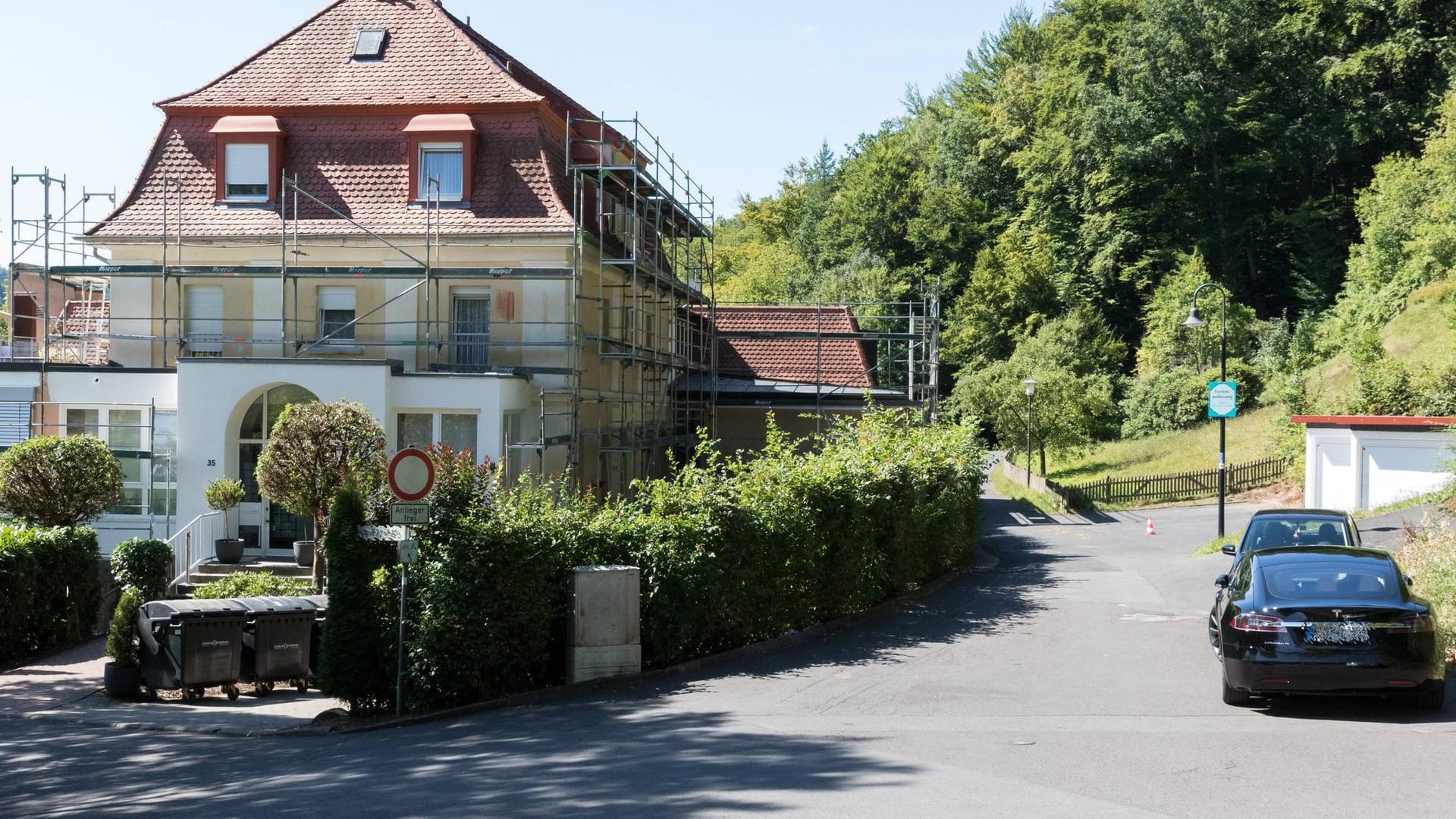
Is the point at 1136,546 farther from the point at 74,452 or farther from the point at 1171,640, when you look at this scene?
the point at 74,452

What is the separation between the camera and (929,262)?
2975 inches

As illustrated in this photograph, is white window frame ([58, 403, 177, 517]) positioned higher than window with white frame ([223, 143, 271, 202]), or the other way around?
window with white frame ([223, 143, 271, 202])

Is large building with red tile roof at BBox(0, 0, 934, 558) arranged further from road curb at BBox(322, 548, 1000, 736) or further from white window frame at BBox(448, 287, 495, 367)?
road curb at BBox(322, 548, 1000, 736)

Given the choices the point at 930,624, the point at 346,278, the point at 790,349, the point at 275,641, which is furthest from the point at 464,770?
the point at 790,349

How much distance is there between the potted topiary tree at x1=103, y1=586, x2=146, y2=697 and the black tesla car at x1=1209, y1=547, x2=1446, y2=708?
1199 centimetres

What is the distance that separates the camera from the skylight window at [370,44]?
27.8 metres

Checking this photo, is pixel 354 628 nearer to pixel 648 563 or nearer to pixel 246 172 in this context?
pixel 648 563

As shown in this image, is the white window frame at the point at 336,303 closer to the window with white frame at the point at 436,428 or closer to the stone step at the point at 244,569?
the window with white frame at the point at 436,428

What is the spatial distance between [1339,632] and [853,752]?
13.9 ft

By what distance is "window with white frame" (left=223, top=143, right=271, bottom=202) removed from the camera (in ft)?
86.3

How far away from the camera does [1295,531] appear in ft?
55.8

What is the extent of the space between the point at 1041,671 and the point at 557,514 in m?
5.55

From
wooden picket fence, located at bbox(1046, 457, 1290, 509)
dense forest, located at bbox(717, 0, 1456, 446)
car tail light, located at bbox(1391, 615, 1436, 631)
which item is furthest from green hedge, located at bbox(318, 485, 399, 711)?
dense forest, located at bbox(717, 0, 1456, 446)

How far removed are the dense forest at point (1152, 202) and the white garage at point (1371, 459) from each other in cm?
1821
